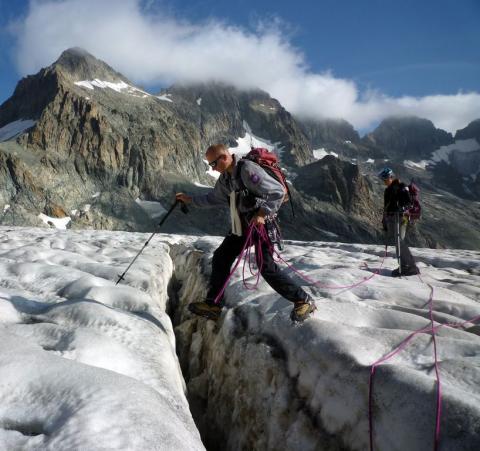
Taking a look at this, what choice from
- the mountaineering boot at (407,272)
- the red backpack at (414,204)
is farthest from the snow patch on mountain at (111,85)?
the mountaineering boot at (407,272)

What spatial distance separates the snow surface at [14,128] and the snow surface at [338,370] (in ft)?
398

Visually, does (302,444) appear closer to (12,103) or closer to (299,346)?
(299,346)

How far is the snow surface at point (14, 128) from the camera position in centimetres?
10684

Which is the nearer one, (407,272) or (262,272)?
(262,272)

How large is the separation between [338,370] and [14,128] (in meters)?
132

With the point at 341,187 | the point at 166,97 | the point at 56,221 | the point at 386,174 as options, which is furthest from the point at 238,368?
the point at 166,97

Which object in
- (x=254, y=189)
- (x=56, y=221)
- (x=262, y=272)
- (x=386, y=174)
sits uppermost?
(x=386, y=174)

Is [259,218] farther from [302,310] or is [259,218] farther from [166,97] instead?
[166,97]

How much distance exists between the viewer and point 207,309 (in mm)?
4770

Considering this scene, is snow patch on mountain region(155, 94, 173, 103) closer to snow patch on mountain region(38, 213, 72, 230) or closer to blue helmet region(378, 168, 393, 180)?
snow patch on mountain region(38, 213, 72, 230)

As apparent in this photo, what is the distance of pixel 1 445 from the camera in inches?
77.4

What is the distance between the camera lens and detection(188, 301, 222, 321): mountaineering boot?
15.7ft

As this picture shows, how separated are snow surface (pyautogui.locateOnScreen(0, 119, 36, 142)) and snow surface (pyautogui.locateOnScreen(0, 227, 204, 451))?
393 feet

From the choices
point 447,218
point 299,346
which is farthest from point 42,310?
point 447,218
